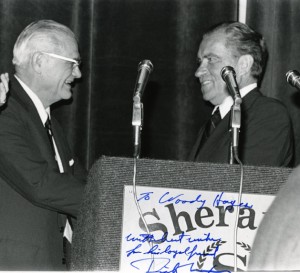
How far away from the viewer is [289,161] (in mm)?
2117

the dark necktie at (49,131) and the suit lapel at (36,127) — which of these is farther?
the dark necktie at (49,131)

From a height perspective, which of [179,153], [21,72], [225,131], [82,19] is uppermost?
[82,19]

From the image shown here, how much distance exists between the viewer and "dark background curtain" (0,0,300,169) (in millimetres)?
2705

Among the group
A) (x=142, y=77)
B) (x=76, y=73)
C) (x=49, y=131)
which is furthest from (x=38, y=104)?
(x=142, y=77)

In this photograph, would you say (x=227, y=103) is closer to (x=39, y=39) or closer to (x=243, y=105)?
(x=243, y=105)

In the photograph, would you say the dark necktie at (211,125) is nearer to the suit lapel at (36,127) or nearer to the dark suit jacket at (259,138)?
the dark suit jacket at (259,138)

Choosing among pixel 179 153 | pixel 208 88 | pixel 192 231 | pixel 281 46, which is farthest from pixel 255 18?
pixel 192 231

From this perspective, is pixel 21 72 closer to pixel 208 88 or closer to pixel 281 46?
pixel 208 88

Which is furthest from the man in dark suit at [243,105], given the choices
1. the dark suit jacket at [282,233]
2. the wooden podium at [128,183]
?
the dark suit jacket at [282,233]

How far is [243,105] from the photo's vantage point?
7.29 ft

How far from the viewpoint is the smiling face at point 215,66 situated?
97.0 inches

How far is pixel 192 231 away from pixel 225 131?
3.00 ft

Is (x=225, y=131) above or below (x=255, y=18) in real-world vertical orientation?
below

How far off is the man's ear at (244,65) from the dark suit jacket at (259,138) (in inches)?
9.9
